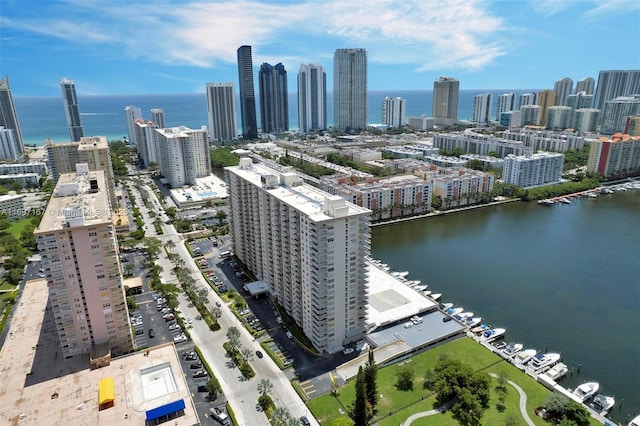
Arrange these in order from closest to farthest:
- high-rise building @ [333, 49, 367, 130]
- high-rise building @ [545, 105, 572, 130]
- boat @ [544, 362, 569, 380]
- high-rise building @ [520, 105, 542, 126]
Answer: boat @ [544, 362, 569, 380] → high-rise building @ [545, 105, 572, 130] → high-rise building @ [520, 105, 542, 126] → high-rise building @ [333, 49, 367, 130]

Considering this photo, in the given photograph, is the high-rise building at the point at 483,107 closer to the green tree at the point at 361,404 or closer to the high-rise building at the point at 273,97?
the high-rise building at the point at 273,97

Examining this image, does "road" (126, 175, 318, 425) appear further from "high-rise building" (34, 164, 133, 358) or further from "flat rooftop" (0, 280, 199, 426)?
"high-rise building" (34, 164, 133, 358)

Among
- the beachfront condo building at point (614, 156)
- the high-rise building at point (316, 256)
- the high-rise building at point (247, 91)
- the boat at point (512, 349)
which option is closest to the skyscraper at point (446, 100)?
the high-rise building at point (247, 91)

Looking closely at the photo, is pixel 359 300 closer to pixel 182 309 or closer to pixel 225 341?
pixel 225 341

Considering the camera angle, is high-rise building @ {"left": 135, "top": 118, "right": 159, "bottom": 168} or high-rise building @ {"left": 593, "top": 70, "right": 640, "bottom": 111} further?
high-rise building @ {"left": 593, "top": 70, "right": 640, "bottom": 111}

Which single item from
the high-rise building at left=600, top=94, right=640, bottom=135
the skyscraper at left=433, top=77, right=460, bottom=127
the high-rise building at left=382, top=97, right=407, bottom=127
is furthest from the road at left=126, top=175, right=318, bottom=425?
the skyscraper at left=433, top=77, right=460, bottom=127

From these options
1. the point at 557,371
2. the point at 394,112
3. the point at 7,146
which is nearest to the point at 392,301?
the point at 557,371

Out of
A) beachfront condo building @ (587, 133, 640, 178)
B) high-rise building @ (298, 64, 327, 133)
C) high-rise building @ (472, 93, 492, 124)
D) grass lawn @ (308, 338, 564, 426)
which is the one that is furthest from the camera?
high-rise building @ (472, 93, 492, 124)
